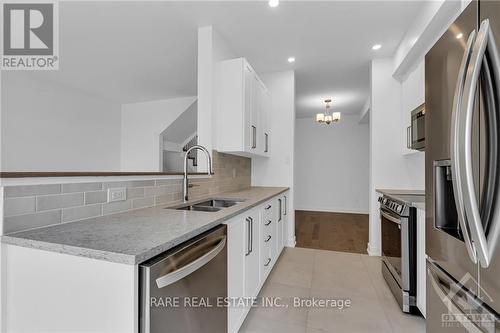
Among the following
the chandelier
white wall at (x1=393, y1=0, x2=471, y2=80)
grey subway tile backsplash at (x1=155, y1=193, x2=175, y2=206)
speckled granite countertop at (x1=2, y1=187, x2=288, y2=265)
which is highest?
white wall at (x1=393, y1=0, x2=471, y2=80)

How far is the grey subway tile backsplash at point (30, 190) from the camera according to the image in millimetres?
884

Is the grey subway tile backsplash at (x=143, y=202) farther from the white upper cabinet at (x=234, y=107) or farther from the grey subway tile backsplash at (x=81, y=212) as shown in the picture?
the white upper cabinet at (x=234, y=107)

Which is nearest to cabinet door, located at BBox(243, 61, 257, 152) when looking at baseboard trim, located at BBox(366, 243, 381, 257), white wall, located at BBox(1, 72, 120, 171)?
baseboard trim, located at BBox(366, 243, 381, 257)

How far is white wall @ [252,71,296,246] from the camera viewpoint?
143 inches

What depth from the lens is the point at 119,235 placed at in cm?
90

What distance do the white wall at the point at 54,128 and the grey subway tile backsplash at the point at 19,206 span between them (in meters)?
3.72

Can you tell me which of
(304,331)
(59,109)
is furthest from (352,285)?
(59,109)

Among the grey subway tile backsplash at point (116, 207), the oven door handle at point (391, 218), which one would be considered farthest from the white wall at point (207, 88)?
the oven door handle at point (391, 218)

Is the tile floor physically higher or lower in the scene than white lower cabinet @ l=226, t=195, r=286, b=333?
lower

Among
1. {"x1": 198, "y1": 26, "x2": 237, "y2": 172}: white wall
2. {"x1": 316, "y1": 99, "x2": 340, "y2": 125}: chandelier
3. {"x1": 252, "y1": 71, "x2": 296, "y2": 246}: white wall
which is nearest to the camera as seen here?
{"x1": 198, "y1": 26, "x2": 237, "y2": 172}: white wall

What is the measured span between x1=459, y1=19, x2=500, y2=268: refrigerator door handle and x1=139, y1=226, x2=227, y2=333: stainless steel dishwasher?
3.05 feet

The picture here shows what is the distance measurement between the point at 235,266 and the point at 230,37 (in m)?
2.52

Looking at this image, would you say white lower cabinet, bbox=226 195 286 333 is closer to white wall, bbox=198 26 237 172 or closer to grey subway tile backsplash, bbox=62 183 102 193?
grey subway tile backsplash, bbox=62 183 102 193

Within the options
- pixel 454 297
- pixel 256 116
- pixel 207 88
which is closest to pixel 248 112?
pixel 256 116
